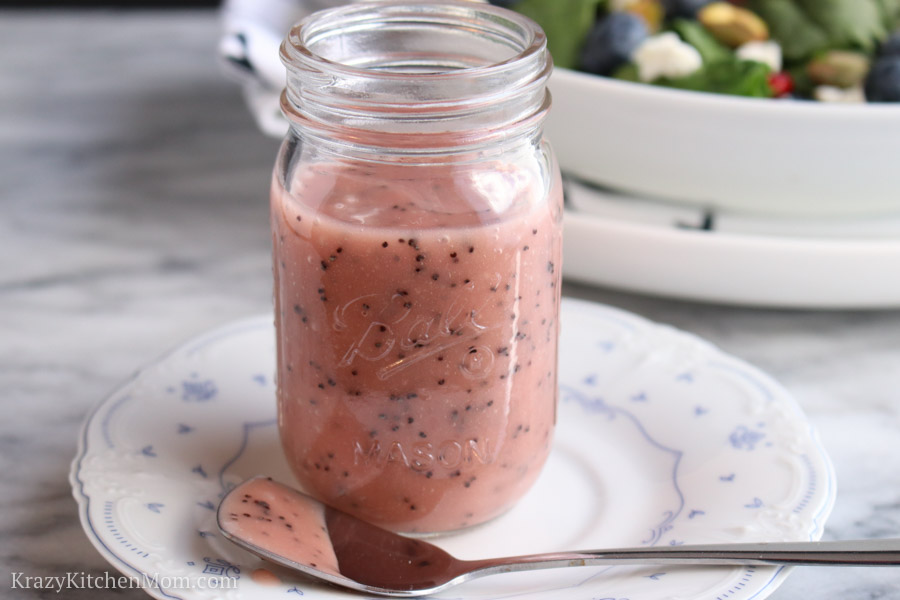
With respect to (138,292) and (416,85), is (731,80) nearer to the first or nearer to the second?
(416,85)

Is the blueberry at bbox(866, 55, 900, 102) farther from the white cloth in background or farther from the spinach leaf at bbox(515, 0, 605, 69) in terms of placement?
the white cloth in background

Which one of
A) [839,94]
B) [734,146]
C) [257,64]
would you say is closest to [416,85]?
[734,146]

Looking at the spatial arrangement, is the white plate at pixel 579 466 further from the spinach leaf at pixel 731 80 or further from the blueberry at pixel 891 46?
the blueberry at pixel 891 46

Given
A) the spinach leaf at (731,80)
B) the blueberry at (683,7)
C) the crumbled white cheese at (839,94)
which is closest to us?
the spinach leaf at (731,80)

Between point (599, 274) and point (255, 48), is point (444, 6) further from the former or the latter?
point (255, 48)

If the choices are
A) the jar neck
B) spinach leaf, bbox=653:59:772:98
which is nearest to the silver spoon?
the jar neck

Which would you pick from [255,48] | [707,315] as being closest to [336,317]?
[707,315]

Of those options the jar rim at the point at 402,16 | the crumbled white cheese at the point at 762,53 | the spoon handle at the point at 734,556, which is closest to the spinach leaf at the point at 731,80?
the crumbled white cheese at the point at 762,53
